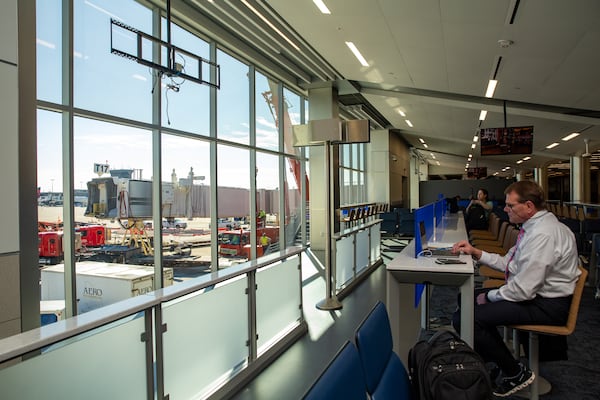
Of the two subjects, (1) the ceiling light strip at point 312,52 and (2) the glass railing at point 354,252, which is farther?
(1) the ceiling light strip at point 312,52

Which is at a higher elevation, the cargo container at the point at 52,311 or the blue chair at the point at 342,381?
the blue chair at the point at 342,381

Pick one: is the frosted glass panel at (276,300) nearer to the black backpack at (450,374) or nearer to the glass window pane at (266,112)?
the black backpack at (450,374)

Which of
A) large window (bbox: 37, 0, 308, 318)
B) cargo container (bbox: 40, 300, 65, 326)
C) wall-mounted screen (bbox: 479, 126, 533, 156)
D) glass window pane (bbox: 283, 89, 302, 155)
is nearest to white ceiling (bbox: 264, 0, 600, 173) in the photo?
wall-mounted screen (bbox: 479, 126, 533, 156)

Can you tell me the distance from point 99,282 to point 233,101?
11.8 ft

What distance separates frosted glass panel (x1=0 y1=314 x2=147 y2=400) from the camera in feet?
4.26

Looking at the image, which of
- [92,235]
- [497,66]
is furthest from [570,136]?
[92,235]

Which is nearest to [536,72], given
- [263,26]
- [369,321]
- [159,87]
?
[263,26]

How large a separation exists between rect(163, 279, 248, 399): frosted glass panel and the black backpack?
123 centimetres

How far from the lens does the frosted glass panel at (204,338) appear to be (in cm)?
208

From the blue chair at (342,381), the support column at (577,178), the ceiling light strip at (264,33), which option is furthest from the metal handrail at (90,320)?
the support column at (577,178)

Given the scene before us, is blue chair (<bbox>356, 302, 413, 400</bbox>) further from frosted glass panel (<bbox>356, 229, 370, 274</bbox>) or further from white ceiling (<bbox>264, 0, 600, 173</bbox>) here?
frosted glass panel (<bbox>356, 229, 370, 274</bbox>)

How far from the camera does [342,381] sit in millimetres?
1004

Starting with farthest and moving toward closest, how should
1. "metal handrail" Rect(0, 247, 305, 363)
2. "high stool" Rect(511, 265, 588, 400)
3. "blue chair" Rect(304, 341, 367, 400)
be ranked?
"high stool" Rect(511, 265, 588, 400) < "metal handrail" Rect(0, 247, 305, 363) < "blue chair" Rect(304, 341, 367, 400)

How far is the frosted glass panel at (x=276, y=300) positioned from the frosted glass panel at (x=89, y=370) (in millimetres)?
1263
